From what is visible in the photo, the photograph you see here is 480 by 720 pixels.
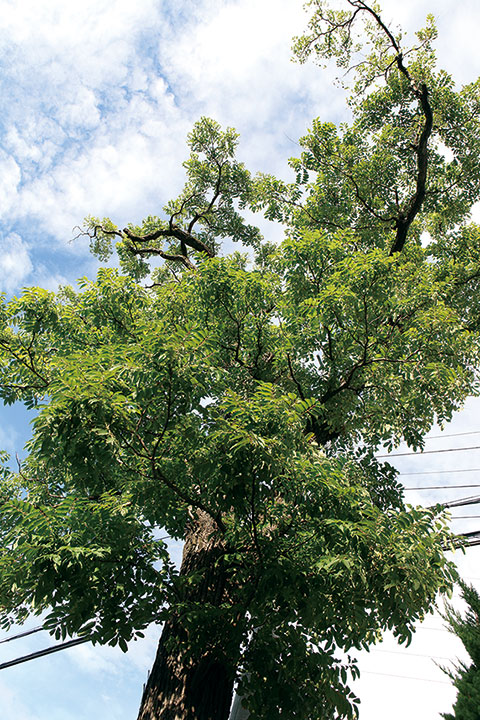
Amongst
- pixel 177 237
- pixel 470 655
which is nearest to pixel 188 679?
pixel 470 655

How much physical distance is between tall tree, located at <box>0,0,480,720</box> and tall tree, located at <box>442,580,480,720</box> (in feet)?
6.17

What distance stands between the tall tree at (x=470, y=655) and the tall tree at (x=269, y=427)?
6.17 feet

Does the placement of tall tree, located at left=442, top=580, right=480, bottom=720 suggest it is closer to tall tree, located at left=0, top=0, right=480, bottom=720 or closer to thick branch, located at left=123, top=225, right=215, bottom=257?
tall tree, located at left=0, top=0, right=480, bottom=720

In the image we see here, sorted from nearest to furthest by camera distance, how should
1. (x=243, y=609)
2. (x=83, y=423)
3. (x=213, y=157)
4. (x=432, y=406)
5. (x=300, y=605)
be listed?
(x=83, y=423) < (x=300, y=605) < (x=243, y=609) < (x=432, y=406) < (x=213, y=157)

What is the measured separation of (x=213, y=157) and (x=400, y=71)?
4.79 metres

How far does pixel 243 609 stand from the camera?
503 cm

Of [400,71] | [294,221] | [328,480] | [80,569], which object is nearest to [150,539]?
[80,569]

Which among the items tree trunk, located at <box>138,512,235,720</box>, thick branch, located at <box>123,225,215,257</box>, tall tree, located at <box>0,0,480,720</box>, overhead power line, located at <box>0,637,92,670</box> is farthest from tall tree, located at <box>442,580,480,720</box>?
thick branch, located at <box>123,225,215,257</box>

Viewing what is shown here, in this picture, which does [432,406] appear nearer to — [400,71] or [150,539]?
[150,539]

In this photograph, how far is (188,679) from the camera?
17.9 feet

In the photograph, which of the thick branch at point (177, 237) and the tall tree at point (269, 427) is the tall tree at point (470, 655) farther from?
the thick branch at point (177, 237)

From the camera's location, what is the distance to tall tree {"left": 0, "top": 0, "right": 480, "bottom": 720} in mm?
4320

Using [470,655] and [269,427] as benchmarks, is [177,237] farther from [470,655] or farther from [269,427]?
[470,655]

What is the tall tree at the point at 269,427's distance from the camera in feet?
14.2
